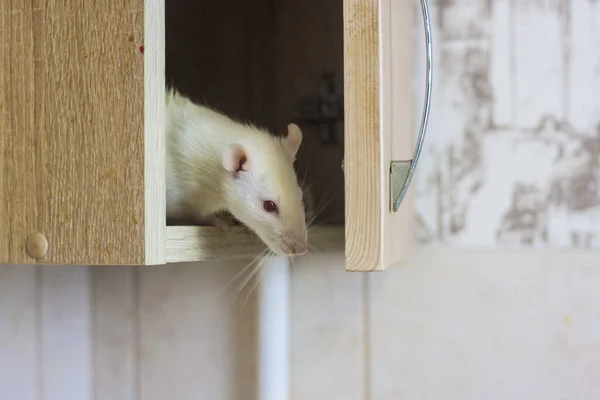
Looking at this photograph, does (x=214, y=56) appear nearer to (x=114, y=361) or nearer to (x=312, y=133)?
(x=312, y=133)

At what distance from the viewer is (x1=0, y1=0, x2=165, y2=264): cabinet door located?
573mm

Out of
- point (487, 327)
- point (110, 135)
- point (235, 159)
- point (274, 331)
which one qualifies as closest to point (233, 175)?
point (235, 159)

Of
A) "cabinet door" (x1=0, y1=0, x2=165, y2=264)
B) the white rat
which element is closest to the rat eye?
the white rat

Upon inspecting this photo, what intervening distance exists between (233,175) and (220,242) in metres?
0.08

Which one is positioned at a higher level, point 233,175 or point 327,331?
point 233,175

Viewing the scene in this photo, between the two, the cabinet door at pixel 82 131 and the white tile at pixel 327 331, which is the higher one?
the cabinet door at pixel 82 131

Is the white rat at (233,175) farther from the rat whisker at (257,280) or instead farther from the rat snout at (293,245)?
the rat whisker at (257,280)

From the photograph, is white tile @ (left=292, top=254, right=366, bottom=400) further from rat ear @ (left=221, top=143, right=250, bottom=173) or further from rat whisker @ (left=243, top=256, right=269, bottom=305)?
rat ear @ (left=221, top=143, right=250, bottom=173)

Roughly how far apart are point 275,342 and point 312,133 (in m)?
0.29

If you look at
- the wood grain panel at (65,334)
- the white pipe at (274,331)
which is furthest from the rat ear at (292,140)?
the wood grain panel at (65,334)

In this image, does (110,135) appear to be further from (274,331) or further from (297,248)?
(274,331)

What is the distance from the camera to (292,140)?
78 centimetres

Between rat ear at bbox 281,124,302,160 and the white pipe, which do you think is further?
the white pipe

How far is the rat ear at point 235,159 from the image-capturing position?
0.71 meters
